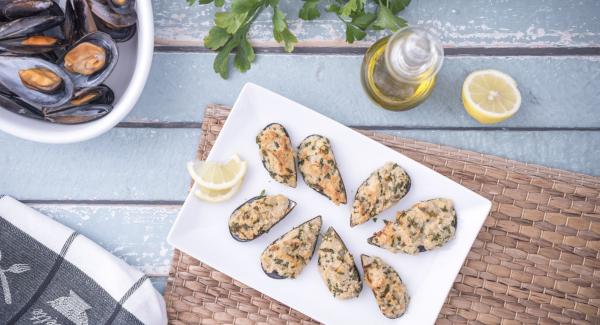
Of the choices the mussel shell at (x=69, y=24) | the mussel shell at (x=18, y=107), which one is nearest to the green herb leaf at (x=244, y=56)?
the mussel shell at (x=69, y=24)

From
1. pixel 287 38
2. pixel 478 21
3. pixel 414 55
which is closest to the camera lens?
pixel 414 55

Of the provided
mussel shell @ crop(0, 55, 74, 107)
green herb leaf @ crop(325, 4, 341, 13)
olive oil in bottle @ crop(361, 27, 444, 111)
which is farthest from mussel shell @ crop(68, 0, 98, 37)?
olive oil in bottle @ crop(361, 27, 444, 111)

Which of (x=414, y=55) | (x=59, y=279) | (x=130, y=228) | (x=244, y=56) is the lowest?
(x=59, y=279)

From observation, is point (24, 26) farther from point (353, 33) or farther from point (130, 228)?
point (353, 33)

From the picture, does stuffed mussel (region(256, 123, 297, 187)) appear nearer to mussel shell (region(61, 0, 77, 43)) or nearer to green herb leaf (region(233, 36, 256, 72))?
green herb leaf (region(233, 36, 256, 72))

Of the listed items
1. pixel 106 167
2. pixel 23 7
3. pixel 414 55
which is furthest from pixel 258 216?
pixel 23 7
